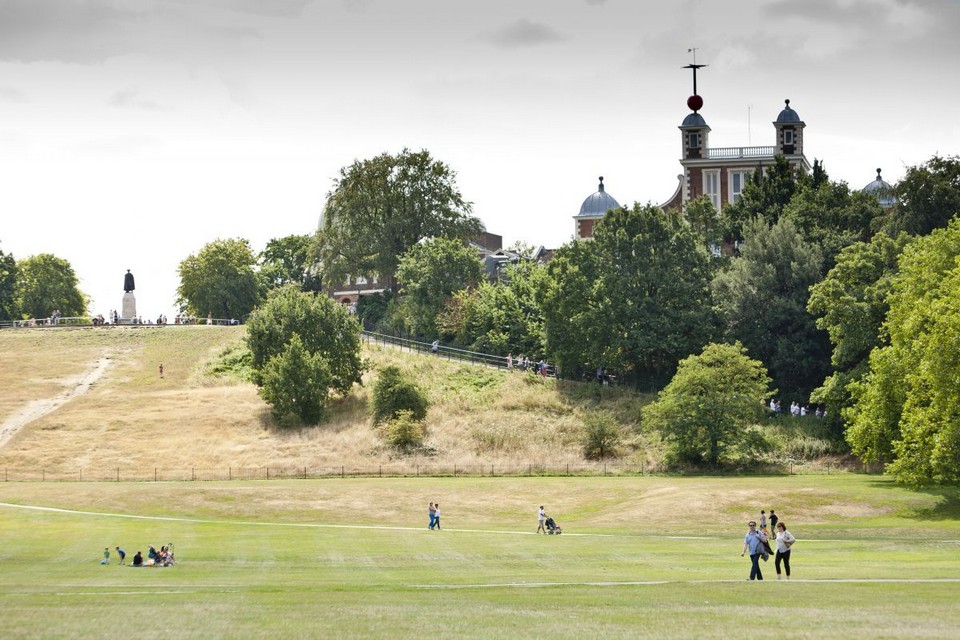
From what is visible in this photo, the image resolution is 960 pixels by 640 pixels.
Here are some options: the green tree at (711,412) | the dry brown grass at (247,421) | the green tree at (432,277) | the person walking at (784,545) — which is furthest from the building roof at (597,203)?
the person walking at (784,545)

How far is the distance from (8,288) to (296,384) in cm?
7924

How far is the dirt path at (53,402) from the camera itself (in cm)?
9269

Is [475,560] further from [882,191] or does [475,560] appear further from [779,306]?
[882,191]

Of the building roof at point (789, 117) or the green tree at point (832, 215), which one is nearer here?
the green tree at point (832, 215)

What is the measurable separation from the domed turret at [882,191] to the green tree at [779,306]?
25.8 ft

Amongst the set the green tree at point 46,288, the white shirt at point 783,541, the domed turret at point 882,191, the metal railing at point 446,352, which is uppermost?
the domed turret at point 882,191

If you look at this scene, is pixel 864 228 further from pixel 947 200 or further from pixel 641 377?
pixel 641 377

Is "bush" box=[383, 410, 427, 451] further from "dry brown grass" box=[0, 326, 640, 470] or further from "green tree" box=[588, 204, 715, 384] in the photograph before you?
"green tree" box=[588, 204, 715, 384]

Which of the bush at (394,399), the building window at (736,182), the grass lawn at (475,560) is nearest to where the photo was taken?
the grass lawn at (475,560)

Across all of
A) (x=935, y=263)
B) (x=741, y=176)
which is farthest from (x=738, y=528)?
(x=741, y=176)

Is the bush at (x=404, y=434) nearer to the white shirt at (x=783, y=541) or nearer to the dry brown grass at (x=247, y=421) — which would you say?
the dry brown grass at (x=247, y=421)

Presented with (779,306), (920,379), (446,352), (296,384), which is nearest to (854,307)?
(779,306)

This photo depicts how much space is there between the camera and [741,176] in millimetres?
128750

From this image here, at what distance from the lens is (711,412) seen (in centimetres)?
7694
